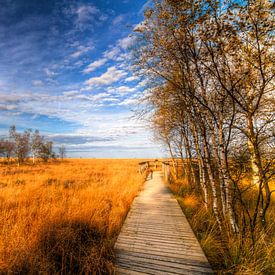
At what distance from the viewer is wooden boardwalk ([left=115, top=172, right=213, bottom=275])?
105 inches

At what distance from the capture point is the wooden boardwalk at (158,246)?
8.75 feet

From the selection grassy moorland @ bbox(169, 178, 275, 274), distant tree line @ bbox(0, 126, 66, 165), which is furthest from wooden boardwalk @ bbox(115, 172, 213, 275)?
distant tree line @ bbox(0, 126, 66, 165)

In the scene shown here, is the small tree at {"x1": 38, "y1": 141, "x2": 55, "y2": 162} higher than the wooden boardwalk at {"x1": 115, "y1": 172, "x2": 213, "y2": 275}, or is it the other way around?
the small tree at {"x1": 38, "y1": 141, "x2": 55, "y2": 162}

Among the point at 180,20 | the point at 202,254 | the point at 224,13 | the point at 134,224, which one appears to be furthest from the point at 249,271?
the point at 180,20

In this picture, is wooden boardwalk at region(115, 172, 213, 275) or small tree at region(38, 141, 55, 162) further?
Answer: small tree at region(38, 141, 55, 162)

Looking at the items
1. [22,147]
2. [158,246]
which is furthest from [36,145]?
[158,246]

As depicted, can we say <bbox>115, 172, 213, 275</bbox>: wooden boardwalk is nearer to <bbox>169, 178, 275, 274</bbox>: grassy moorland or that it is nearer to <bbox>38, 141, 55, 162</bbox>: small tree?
<bbox>169, 178, 275, 274</bbox>: grassy moorland

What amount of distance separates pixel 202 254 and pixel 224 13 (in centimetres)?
445

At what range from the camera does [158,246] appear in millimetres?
3336

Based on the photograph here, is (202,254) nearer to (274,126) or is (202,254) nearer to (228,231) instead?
(228,231)

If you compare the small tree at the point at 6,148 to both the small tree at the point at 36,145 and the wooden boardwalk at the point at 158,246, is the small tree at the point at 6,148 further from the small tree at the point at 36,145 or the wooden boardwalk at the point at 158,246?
the wooden boardwalk at the point at 158,246

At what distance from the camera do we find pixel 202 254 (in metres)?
3.03

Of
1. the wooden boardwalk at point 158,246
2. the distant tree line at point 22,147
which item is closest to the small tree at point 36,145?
the distant tree line at point 22,147

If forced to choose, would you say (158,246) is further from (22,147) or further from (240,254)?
(22,147)
